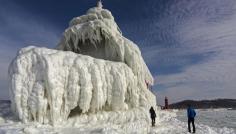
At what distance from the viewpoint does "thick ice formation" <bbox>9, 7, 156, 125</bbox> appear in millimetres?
17155

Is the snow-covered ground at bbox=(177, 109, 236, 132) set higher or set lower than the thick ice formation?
lower

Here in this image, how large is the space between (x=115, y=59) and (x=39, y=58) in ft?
29.1

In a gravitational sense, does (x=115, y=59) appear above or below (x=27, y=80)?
above

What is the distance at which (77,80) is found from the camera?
18719mm

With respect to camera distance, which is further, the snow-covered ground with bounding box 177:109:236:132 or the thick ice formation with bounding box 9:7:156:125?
the snow-covered ground with bounding box 177:109:236:132

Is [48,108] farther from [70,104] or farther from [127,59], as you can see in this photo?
[127,59]

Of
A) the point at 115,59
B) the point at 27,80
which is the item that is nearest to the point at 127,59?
the point at 115,59

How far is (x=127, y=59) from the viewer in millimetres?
25328

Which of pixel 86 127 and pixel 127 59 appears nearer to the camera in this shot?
pixel 86 127

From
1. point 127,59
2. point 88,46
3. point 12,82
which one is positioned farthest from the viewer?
point 88,46

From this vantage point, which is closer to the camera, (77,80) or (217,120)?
(77,80)

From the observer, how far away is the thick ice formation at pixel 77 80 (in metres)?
17.2

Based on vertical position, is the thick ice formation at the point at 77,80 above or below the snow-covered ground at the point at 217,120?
above

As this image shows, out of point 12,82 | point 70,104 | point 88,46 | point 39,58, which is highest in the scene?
point 88,46
